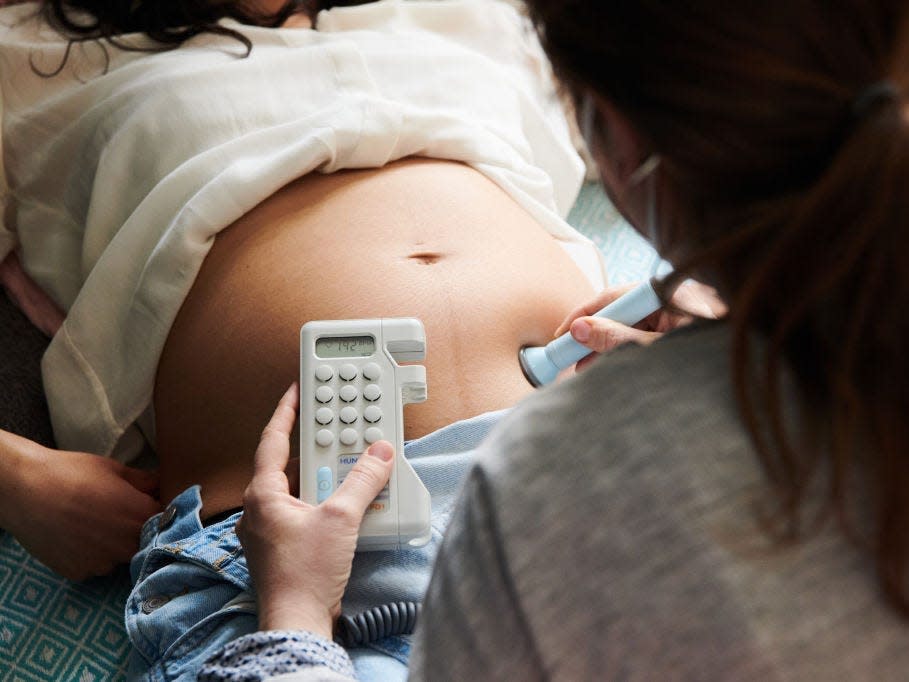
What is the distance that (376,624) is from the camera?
27.1 inches

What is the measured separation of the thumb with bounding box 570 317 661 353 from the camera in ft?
2.70

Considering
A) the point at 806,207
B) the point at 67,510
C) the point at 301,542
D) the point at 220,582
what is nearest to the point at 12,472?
the point at 67,510

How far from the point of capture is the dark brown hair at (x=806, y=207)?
0.38 meters

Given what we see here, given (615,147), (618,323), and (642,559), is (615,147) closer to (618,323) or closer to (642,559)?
(642,559)

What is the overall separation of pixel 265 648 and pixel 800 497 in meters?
0.38

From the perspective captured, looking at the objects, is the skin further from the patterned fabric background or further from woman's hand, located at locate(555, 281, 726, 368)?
the patterned fabric background

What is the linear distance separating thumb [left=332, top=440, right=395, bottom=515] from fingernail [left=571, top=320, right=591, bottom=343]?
222 millimetres

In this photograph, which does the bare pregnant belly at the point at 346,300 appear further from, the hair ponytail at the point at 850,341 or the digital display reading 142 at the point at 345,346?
the hair ponytail at the point at 850,341

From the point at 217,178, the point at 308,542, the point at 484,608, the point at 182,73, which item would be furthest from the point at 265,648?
the point at 182,73

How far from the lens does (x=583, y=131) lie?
531mm

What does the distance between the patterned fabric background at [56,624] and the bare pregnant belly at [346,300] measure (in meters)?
0.13

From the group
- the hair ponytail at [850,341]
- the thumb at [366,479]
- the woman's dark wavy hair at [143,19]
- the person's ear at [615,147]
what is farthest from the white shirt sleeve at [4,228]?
the hair ponytail at [850,341]

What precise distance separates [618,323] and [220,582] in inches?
16.9

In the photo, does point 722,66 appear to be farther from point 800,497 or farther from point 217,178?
point 217,178
